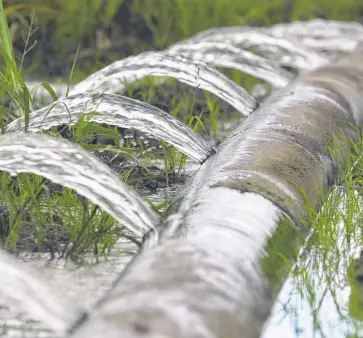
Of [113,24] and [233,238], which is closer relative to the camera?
[233,238]

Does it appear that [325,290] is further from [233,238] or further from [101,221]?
[101,221]

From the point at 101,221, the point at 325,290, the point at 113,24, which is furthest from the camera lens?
the point at 113,24

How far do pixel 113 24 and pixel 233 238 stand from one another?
223 inches

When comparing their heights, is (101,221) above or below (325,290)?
above

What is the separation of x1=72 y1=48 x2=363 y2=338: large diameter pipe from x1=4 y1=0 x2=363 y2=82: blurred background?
3086 millimetres

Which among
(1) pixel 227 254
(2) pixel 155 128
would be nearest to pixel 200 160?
(2) pixel 155 128

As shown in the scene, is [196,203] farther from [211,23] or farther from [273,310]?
[211,23]

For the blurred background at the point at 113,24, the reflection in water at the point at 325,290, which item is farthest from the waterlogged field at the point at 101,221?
the blurred background at the point at 113,24

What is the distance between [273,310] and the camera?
3072 millimetres

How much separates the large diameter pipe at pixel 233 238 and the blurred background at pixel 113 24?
10.1 feet

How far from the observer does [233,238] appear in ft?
9.78

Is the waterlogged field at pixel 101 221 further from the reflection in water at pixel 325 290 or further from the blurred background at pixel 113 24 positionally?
the blurred background at pixel 113 24

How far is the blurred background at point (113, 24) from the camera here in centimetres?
779

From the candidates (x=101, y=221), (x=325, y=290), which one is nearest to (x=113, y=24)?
(x=101, y=221)
